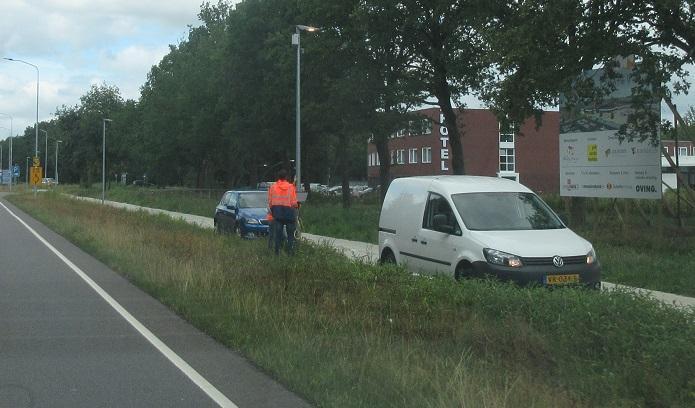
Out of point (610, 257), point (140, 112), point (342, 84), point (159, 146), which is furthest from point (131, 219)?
point (140, 112)

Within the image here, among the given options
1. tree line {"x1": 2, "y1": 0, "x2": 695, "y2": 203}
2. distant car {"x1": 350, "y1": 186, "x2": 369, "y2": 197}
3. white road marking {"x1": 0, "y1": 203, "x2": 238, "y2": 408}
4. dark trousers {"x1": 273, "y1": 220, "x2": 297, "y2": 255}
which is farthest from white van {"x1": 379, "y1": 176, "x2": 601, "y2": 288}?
distant car {"x1": 350, "y1": 186, "x2": 369, "y2": 197}

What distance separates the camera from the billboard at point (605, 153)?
829 inches

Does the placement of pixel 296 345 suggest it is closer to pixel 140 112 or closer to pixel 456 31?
pixel 456 31

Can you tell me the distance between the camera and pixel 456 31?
29750 mm

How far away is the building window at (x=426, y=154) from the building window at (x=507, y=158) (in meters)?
7.25

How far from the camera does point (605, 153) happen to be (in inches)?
868

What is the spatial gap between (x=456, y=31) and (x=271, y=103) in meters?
19.2

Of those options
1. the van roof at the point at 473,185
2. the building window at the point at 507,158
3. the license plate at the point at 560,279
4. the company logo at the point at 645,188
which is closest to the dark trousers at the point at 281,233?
the van roof at the point at 473,185

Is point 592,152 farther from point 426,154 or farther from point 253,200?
point 426,154

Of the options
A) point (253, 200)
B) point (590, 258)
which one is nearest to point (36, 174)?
point (253, 200)

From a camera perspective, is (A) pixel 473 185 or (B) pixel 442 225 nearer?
(B) pixel 442 225

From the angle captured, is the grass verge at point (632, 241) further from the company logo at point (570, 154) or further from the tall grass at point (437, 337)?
the tall grass at point (437, 337)

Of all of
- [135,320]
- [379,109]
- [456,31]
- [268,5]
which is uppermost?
[268,5]

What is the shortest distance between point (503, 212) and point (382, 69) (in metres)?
21.9
